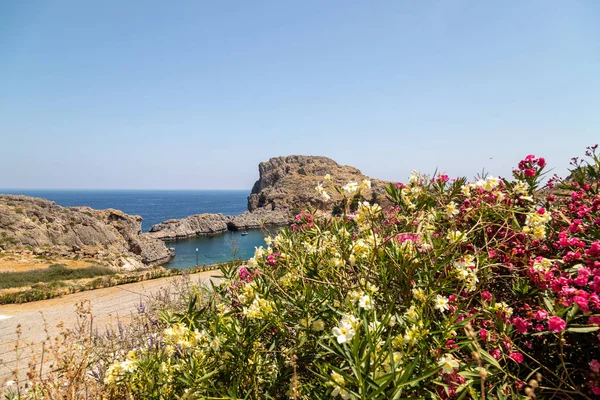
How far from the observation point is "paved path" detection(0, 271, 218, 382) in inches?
273

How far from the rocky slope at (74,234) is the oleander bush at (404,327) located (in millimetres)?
27398

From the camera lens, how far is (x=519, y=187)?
7.32 ft

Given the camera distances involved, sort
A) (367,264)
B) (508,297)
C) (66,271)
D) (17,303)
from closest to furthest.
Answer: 1. (367,264)
2. (508,297)
3. (17,303)
4. (66,271)

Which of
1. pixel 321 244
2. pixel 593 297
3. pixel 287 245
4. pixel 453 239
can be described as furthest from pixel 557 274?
pixel 287 245

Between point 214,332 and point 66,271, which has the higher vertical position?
point 214,332

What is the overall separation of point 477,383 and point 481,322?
43 cm

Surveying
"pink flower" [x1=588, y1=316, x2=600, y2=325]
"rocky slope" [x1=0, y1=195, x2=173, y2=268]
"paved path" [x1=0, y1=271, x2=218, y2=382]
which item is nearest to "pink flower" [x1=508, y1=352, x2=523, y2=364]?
"pink flower" [x1=588, y1=316, x2=600, y2=325]

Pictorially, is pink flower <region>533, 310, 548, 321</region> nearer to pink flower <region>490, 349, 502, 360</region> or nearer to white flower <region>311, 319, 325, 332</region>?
pink flower <region>490, 349, 502, 360</region>

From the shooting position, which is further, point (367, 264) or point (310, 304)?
point (367, 264)

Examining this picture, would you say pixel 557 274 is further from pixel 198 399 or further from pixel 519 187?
pixel 198 399

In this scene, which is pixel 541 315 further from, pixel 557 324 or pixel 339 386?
pixel 339 386

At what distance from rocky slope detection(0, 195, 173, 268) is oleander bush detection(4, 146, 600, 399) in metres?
27.4

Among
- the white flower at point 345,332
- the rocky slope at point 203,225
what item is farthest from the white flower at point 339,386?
the rocky slope at point 203,225

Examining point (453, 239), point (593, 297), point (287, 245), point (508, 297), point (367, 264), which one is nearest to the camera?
point (593, 297)
